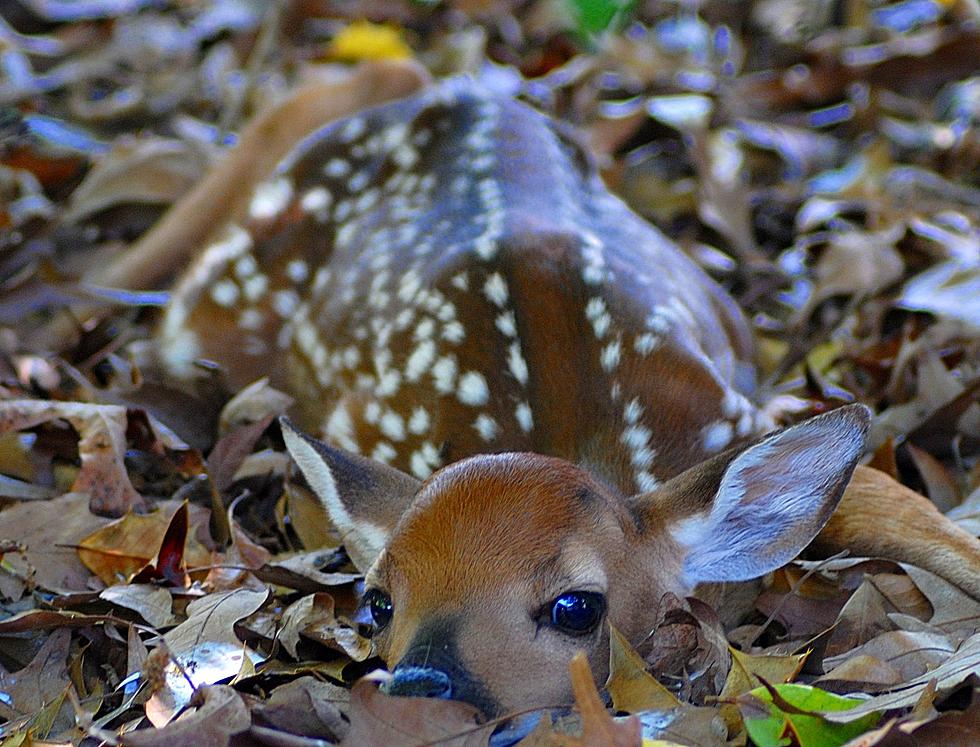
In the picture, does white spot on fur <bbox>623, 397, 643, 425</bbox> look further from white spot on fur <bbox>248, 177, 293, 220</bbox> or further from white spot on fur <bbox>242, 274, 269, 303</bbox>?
white spot on fur <bbox>248, 177, 293, 220</bbox>

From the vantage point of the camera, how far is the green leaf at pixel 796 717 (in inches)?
78.4

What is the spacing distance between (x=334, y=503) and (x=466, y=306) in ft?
2.45

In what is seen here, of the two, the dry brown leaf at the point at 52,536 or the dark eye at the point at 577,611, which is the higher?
the dark eye at the point at 577,611

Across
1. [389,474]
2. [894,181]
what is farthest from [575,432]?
[894,181]

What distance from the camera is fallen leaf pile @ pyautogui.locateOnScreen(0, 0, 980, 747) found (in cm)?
218

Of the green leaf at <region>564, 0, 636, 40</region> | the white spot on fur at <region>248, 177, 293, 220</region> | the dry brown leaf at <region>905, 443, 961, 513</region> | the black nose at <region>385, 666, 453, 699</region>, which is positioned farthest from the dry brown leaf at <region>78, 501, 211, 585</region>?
the green leaf at <region>564, 0, 636, 40</region>

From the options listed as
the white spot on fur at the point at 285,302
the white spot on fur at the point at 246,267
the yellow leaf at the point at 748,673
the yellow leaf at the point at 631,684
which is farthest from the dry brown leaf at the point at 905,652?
the white spot on fur at the point at 246,267

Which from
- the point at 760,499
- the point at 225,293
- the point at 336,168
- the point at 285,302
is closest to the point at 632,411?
the point at 760,499

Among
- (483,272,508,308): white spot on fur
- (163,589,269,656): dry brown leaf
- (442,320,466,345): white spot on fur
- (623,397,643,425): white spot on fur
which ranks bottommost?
(163,589,269,656): dry brown leaf

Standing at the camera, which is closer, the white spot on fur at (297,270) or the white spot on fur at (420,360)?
the white spot on fur at (420,360)

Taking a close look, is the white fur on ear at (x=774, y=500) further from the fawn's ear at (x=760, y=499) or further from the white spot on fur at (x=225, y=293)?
the white spot on fur at (x=225, y=293)

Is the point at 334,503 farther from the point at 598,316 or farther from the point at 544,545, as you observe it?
the point at 598,316

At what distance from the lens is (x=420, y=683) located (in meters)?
2.03

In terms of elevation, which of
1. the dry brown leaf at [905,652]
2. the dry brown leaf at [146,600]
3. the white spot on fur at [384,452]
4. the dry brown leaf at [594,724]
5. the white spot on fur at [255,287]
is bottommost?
the white spot on fur at [255,287]
